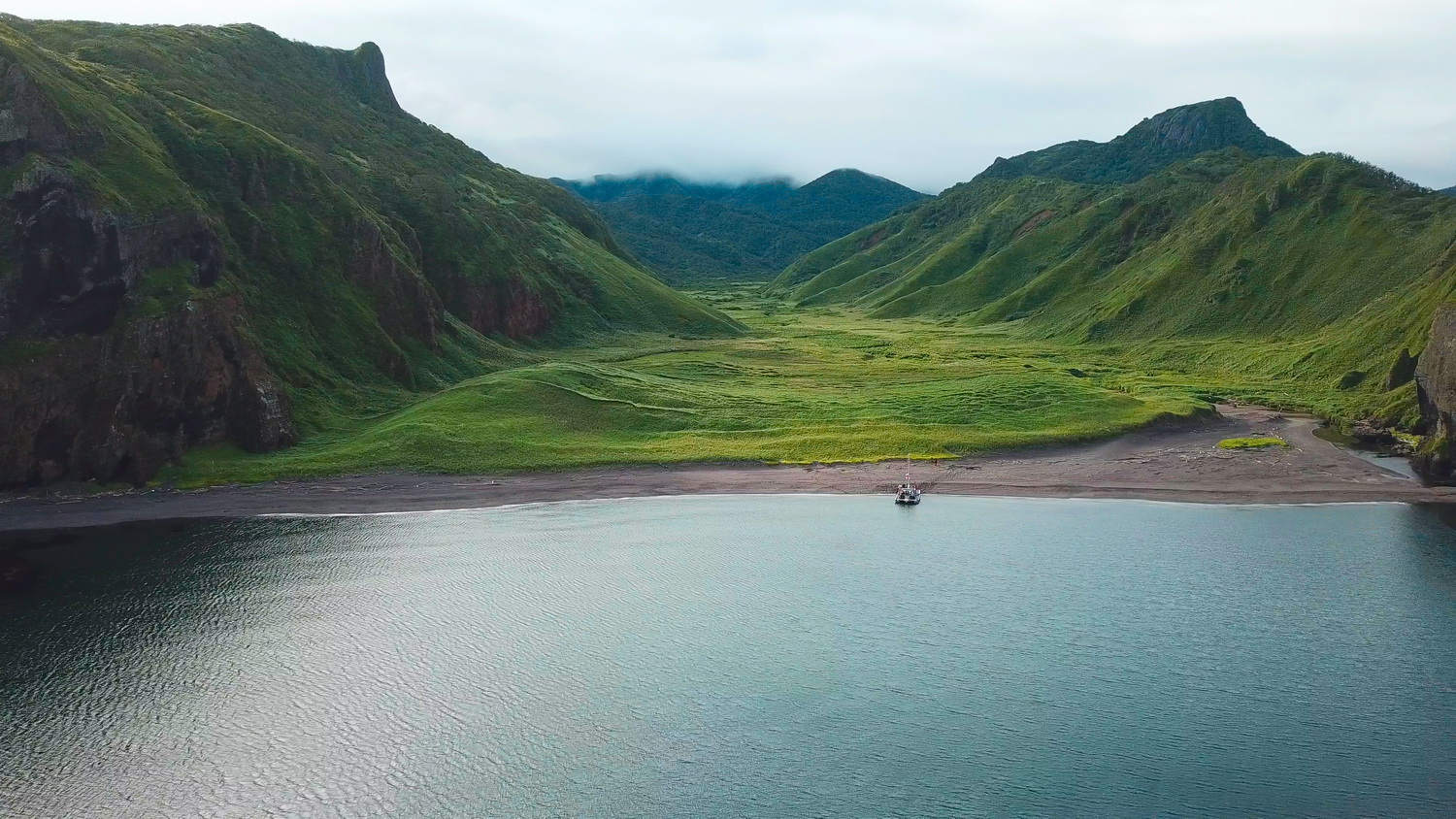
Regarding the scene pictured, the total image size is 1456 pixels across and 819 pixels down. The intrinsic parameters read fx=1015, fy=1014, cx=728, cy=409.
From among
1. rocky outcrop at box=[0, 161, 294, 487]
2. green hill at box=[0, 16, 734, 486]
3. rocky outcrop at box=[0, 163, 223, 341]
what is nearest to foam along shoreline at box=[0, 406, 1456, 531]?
rocky outcrop at box=[0, 161, 294, 487]

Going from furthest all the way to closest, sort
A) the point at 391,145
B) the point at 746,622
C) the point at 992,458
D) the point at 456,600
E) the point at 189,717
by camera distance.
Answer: the point at 391,145 < the point at 992,458 < the point at 456,600 < the point at 746,622 < the point at 189,717

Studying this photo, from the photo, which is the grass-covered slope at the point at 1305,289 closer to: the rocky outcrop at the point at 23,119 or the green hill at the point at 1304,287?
the green hill at the point at 1304,287

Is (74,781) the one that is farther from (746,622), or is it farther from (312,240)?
(312,240)

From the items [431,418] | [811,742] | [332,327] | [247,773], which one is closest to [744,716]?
[811,742]

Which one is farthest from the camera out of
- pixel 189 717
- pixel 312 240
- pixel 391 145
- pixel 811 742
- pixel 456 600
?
pixel 391 145

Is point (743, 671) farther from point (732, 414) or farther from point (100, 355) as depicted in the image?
point (100, 355)

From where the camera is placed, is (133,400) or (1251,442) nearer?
(133,400)

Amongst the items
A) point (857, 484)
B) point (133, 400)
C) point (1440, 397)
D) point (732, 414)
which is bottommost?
point (857, 484)

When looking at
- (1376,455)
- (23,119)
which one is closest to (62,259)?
(23,119)
